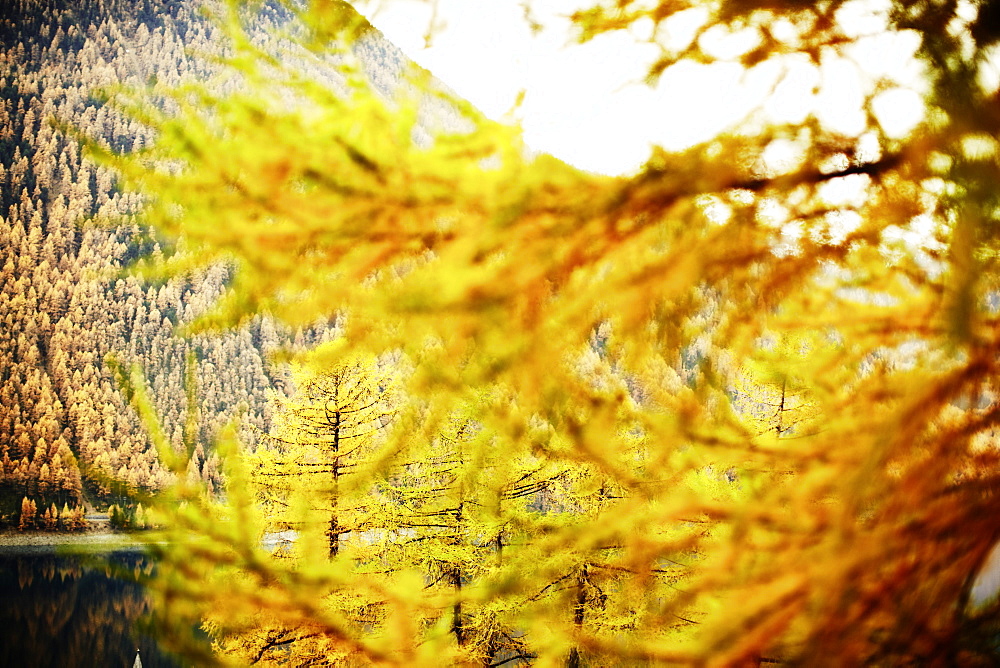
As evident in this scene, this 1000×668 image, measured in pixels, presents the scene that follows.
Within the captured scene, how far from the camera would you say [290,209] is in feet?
4.07

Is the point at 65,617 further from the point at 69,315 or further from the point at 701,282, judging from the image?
A: the point at 69,315

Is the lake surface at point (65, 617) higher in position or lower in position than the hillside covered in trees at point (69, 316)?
lower

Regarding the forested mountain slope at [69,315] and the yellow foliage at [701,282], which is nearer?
the yellow foliage at [701,282]

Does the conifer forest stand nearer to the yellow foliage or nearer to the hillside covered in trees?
the yellow foliage

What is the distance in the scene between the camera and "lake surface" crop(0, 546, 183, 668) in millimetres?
41562

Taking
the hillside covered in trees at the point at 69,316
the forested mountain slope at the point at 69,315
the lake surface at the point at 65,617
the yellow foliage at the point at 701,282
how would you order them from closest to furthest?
the yellow foliage at the point at 701,282 → the lake surface at the point at 65,617 → the hillside covered in trees at the point at 69,316 → the forested mountain slope at the point at 69,315

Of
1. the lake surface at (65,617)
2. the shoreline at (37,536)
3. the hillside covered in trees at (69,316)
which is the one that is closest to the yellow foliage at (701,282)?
the lake surface at (65,617)

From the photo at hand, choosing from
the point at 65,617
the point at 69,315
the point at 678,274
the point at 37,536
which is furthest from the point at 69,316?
the point at 678,274

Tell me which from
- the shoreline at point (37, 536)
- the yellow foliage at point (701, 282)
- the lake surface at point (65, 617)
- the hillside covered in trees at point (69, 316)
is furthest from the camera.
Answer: the hillside covered in trees at point (69, 316)

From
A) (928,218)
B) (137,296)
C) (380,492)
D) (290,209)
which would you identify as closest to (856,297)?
(928,218)

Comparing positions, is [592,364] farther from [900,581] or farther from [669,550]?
[900,581]

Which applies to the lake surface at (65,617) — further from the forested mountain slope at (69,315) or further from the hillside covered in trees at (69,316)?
the forested mountain slope at (69,315)

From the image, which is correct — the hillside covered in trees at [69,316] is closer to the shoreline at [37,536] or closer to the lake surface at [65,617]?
the shoreline at [37,536]

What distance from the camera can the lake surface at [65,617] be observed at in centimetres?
4156
